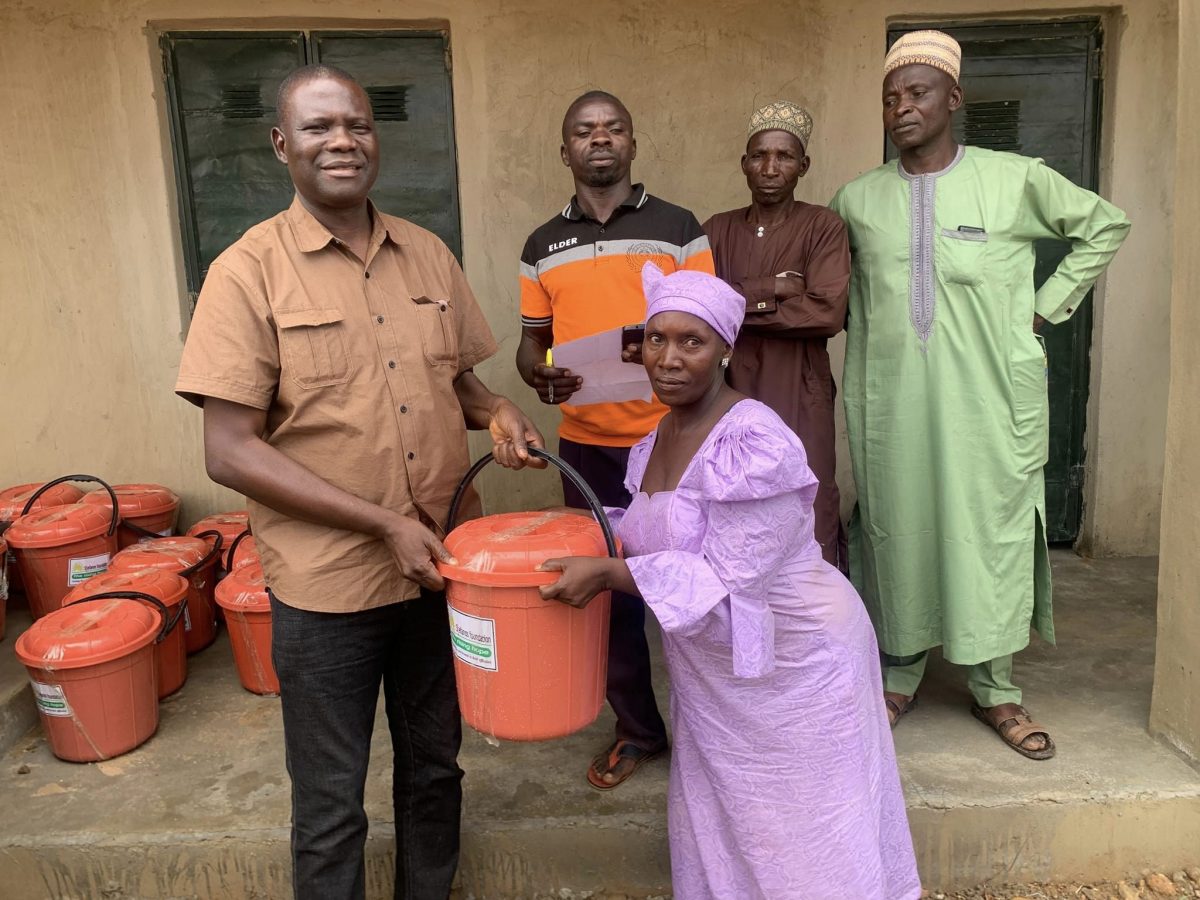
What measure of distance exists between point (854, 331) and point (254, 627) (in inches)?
96.4

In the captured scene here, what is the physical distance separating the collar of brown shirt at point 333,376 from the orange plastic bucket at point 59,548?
2301 mm

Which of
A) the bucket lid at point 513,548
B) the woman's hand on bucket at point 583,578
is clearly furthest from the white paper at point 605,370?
the woman's hand on bucket at point 583,578

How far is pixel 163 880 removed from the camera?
2.58m

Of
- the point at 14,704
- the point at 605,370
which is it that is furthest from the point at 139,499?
the point at 605,370

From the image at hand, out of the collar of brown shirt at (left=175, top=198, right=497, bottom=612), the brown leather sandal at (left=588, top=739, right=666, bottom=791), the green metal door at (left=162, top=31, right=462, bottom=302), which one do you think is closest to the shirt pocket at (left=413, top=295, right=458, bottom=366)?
the collar of brown shirt at (left=175, top=198, right=497, bottom=612)

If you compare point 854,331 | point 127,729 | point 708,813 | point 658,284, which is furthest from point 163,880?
point 854,331

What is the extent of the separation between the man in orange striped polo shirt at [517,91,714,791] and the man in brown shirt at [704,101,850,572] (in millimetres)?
275

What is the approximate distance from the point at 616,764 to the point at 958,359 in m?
1.69

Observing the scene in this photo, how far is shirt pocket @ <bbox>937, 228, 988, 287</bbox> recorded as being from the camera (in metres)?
2.83

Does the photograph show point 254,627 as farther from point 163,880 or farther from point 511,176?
point 511,176

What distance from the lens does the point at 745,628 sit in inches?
72.5

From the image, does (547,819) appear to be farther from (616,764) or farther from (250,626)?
(250,626)

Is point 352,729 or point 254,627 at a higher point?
point 352,729

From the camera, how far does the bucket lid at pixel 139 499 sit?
4059 mm
